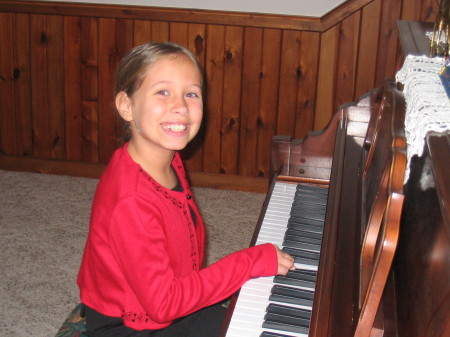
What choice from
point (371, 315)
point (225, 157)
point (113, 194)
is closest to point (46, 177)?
point (225, 157)

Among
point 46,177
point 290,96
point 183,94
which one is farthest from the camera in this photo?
point 46,177

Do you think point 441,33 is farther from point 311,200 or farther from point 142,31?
point 142,31

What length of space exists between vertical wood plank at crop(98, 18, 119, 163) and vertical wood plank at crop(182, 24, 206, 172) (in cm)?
42

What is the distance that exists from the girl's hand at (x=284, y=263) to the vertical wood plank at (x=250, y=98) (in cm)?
214

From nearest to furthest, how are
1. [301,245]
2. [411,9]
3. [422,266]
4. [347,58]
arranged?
[422,266]
[301,245]
[411,9]
[347,58]

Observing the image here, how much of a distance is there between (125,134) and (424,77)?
0.70 metres

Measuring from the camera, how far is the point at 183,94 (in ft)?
4.30

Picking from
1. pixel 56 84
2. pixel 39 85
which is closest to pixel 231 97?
pixel 56 84

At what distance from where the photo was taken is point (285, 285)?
1260 millimetres

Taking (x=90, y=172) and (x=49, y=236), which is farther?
(x=90, y=172)

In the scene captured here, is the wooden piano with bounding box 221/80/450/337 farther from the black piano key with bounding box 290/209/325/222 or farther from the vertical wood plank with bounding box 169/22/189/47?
the vertical wood plank with bounding box 169/22/189/47

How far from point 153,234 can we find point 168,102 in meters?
0.30

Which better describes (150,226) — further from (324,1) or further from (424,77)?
(324,1)

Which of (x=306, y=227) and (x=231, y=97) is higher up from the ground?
(x=306, y=227)
